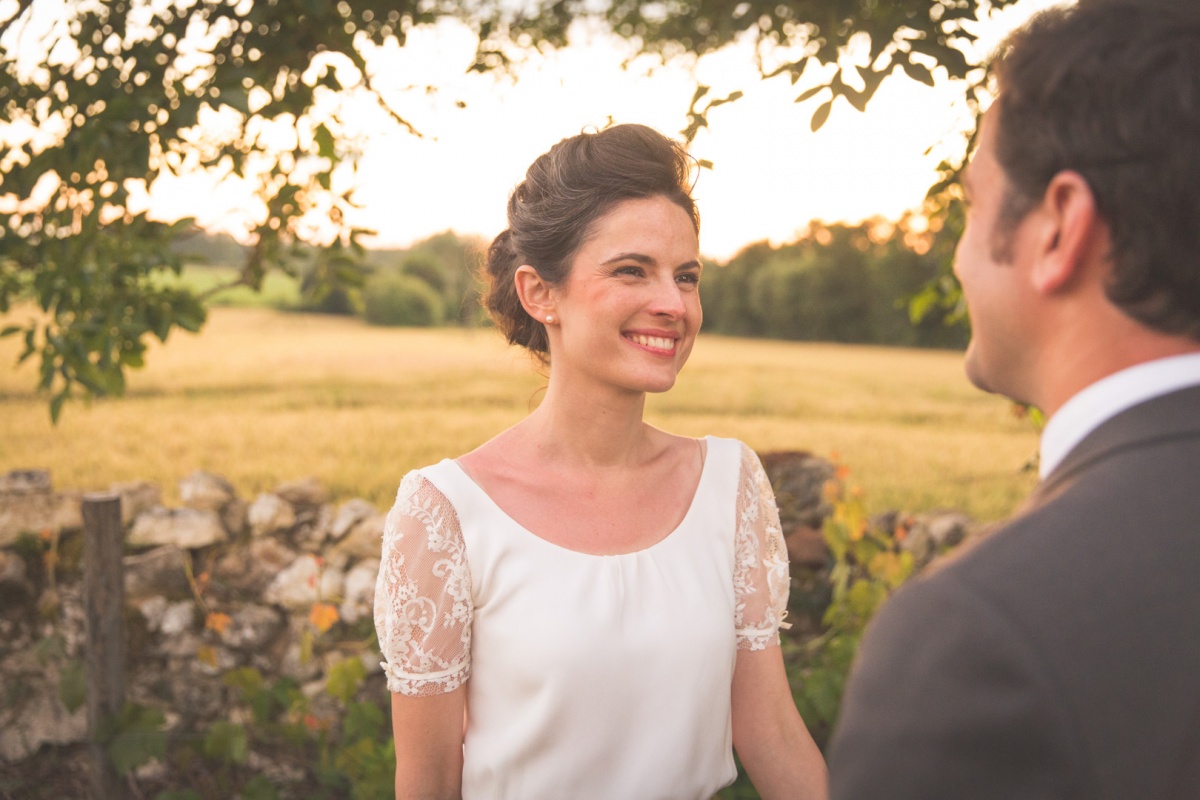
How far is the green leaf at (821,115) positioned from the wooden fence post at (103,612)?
2.70 meters

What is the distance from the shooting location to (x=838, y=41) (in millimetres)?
2363

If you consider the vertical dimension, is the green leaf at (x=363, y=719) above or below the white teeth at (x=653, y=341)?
below

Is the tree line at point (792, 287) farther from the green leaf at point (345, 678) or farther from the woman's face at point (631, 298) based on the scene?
the woman's face at point (631, 298)

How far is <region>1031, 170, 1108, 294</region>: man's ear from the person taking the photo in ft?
2.62

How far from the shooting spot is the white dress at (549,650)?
1.78 meters

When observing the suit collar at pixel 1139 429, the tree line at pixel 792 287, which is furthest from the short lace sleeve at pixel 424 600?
the tree line at pixel 792 287

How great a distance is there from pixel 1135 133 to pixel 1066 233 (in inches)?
3.7

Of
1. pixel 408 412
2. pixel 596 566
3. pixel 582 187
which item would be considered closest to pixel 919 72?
pixel 582 187

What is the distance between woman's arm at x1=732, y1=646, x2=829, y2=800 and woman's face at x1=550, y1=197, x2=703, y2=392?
2.07 feet


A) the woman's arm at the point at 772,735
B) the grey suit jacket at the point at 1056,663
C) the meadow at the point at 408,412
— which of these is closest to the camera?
the grey suit jacket at the point at 1056,663

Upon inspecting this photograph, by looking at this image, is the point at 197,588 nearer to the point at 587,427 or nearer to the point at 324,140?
the point at 324,140

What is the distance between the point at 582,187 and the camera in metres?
1.95

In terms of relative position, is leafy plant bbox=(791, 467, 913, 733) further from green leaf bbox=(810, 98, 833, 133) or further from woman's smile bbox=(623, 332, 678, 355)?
green leaf bbox=(810, 98, 833, 133)

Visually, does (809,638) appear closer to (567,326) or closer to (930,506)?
(930,506)
